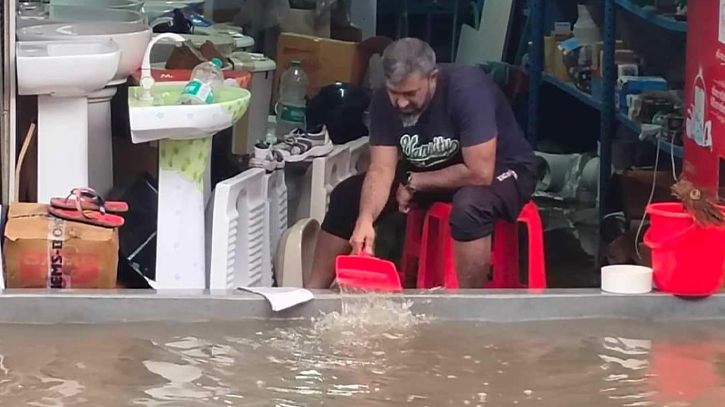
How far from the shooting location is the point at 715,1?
403 centimetres

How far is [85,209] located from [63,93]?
35 cm

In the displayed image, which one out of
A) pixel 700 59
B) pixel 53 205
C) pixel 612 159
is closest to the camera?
pixel 53 205

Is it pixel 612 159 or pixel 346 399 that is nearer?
pixel 346 399

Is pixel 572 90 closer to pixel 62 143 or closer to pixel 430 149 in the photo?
pixel 430 149

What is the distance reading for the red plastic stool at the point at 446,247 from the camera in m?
3.90

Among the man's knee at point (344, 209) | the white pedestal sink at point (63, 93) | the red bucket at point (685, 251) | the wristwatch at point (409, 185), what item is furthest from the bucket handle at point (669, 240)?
the white pedestal sink at point (63, 93)

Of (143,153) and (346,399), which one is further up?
(143,153)

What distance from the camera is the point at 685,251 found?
3.32 metres

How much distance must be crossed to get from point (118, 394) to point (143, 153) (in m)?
1.56

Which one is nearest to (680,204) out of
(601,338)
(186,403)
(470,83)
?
(601,338)

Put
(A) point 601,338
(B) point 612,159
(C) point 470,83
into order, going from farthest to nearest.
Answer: (B) point 612,159 < (C) point 470,83 < (A) point 601,338

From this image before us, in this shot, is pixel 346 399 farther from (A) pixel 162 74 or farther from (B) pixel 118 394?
(A) pixel 162 74

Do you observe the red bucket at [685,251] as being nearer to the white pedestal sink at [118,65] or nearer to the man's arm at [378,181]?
the man's arm at [378,181]

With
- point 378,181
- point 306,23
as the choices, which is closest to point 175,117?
point 378,181
